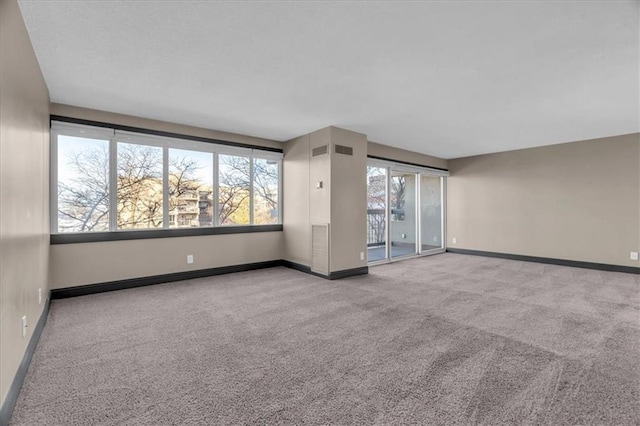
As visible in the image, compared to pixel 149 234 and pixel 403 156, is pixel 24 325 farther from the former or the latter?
pixel 403 156

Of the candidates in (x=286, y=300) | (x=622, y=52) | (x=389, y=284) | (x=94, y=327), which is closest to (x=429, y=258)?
(x=389, y=284)

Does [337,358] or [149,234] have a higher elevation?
[149,234]

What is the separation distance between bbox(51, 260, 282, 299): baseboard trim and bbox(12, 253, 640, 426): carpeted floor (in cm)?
15

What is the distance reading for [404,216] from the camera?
7094mm

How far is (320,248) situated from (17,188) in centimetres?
372

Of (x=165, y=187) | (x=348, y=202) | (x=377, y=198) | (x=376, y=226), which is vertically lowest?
(x=376, y=226)

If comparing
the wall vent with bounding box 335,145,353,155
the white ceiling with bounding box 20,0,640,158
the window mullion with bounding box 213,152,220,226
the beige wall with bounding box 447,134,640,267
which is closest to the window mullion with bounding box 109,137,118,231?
the white ceiling with bounding box 20,0,640,158

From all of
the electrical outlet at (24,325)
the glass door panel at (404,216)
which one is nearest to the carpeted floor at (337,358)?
the electrical outlet at (24,325)

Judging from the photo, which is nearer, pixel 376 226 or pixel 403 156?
pixel 403 156

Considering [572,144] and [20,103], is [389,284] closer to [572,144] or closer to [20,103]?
[20,103]

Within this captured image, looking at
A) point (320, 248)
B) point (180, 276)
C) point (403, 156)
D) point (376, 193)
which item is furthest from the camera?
point (403, 156)

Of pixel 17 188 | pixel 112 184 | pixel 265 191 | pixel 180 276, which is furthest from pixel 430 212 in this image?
pixel 17 188

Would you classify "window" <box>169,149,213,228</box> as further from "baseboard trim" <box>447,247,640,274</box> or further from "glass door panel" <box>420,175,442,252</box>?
"baseboard trim" <box>447,247,640,274</box>

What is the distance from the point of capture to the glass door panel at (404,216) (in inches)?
269
